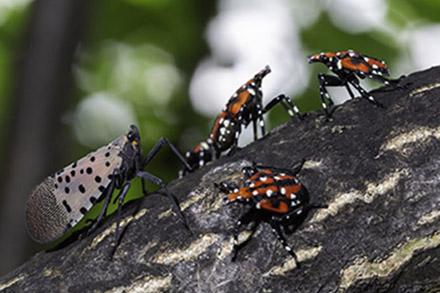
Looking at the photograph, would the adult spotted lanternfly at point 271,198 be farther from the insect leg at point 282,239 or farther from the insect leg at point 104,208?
the insect leg at point 104,208

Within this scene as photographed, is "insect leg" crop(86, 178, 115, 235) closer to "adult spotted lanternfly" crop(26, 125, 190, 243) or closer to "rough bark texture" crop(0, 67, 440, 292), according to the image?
"adult spotted lanternfly" crop(26, 125, 190, 243)

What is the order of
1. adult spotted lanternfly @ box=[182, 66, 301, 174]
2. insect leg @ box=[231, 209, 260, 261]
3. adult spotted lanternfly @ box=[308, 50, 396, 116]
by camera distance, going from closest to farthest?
insect leg @ box=[231, 209, 260, 261] → adult spotted lanternfly @ box=[308, 50, 396, 116] → adult spotted lanternfly @ box=[182, 66, 301, 174]

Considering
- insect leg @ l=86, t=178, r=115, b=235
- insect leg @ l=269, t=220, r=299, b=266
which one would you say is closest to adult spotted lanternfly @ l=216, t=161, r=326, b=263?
insect leg @ l=269, t=220, r=299, b=266

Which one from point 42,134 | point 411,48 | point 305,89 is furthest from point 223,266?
point 411,48

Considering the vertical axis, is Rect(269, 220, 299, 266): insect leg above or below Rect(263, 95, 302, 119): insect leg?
below

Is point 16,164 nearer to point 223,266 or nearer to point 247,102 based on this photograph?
point 247,102

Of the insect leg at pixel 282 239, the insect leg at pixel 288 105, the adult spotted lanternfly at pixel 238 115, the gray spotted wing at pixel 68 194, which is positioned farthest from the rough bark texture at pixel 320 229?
the adult spotted lanternfly at pixel 238 115

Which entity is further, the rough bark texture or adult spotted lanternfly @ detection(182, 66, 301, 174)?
adult spotted lanternfly @ detection(182, 66, 301, 174)
